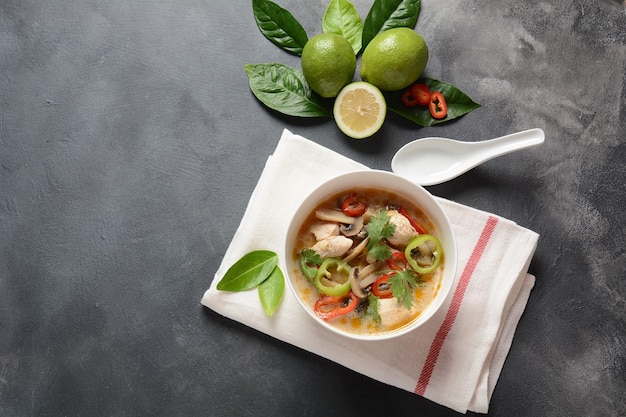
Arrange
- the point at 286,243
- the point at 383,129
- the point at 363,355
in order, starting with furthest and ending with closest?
the point at 383,129 < the point at 363,355 < the point at 286,243

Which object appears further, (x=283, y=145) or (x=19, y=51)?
(x=19, y=51)

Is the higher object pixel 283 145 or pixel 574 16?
pixel 574 16

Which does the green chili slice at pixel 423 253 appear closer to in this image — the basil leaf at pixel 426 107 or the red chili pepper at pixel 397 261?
the red chili pepper at pixel 397 261

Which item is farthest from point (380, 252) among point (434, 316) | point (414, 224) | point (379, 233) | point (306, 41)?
point (306, 41)

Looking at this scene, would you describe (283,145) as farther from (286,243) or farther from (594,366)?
(594,366)

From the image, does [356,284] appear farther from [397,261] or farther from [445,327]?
[445,327]

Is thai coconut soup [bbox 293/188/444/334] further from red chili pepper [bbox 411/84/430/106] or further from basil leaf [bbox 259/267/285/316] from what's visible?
red chili pepper [bbox 411/84/430/106]

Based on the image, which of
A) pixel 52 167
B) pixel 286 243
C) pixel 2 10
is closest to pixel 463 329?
pixel 286 243
